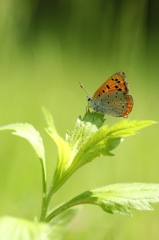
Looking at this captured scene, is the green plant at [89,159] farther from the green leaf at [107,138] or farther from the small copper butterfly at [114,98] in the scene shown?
the small copper butterfly at [114,98]

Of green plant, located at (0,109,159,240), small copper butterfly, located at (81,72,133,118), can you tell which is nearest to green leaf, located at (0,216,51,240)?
green plant, located at (0,109,159,240)

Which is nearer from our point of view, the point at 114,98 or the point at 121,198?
the point at 121,198

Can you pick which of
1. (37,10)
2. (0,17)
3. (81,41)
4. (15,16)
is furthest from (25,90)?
(37,10)

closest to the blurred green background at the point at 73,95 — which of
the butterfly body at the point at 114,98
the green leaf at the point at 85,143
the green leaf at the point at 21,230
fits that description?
the butterfly body at the point at 114,98

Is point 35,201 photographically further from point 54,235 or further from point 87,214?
point 54,235

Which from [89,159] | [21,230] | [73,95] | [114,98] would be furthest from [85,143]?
[73,95]

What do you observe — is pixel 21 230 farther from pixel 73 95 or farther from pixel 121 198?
pixel 73 95

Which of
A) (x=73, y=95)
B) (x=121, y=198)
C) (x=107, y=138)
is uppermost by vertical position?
(x=73, y=95)

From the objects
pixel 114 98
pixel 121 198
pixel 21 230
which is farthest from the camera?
pixel 114 98
